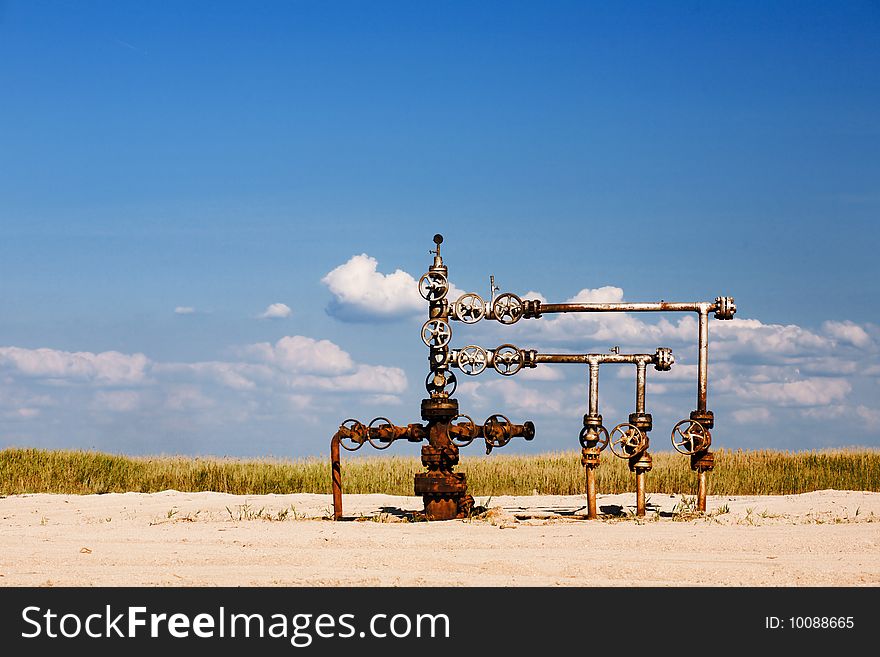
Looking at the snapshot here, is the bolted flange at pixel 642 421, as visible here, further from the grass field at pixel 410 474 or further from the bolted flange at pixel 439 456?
the grass field at pixel 410 474

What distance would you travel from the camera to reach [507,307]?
508 inches

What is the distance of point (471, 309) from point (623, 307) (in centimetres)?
189

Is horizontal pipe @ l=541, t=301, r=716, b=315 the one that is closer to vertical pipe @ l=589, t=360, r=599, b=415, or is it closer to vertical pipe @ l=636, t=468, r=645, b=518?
vertical pipe @ l=589, t=360, r=599, b=415

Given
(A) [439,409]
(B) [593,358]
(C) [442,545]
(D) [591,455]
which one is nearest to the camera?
(C) [442,545]

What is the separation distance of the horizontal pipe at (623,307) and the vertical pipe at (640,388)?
68 centimetres

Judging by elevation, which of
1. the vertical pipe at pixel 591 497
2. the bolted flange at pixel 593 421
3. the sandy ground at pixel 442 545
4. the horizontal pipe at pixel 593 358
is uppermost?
the horizontal pipe at pixel 593 358

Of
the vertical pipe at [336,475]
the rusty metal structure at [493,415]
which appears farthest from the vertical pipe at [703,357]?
the vertical pipe at [336,475]

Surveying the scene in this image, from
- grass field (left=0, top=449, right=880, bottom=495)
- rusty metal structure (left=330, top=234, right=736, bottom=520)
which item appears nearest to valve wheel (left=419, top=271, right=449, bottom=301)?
rusty metal structure (left=330, top=234, right=736, bottom=520)

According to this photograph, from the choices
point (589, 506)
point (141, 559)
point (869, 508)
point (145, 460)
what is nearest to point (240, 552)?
point (141, 559)

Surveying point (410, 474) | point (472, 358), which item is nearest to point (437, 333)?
point (472, 358)

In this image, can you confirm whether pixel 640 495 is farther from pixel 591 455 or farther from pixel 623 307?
pixel 623 307

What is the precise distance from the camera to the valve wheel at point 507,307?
42.3ft

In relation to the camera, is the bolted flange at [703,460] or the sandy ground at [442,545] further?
the bolted flange at [703,460]
